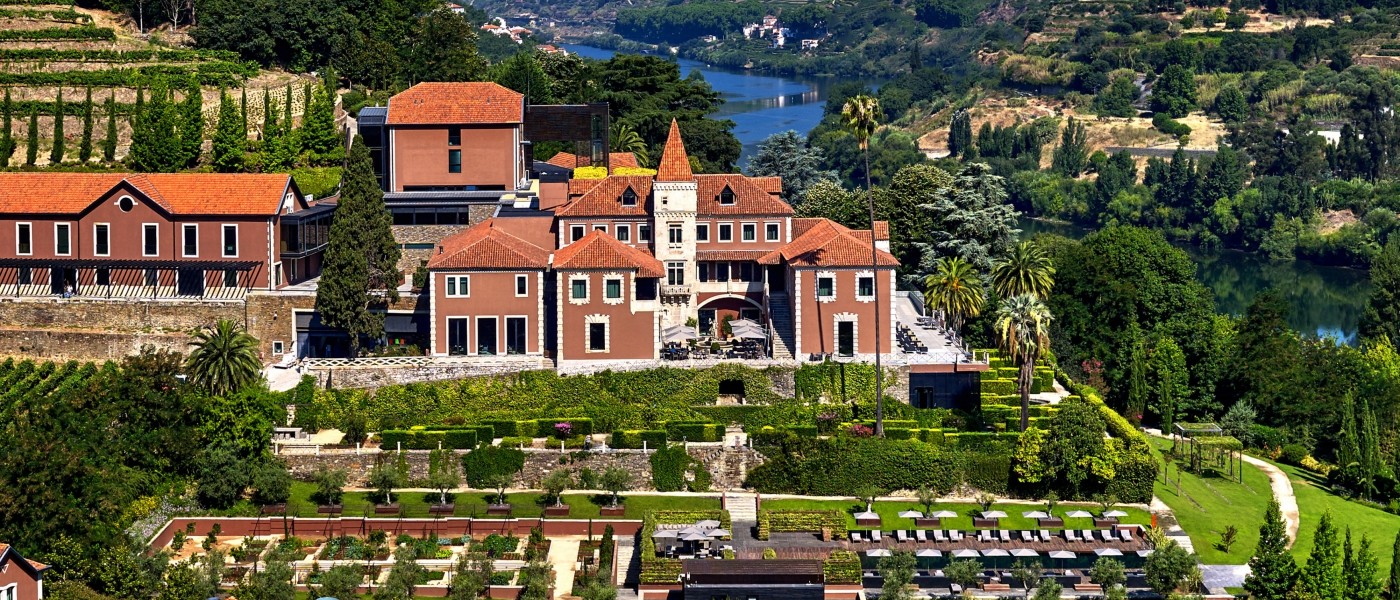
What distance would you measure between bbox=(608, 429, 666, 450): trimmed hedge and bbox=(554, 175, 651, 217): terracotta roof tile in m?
13.4

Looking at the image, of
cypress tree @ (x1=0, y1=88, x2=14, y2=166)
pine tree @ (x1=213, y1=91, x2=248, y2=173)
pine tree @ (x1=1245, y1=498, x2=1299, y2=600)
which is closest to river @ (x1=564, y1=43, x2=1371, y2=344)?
pine tree @ (x1=1245, y1=498, x2=1299, y2=600)

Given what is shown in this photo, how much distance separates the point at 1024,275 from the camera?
3506 inches

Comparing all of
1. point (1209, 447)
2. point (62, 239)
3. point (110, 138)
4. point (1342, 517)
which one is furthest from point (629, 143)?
point (1342, 517)

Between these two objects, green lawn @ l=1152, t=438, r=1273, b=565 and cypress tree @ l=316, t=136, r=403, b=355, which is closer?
green lawn @ l=1152, t=438, r=1273, b=565

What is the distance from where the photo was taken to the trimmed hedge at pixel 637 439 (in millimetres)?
77438

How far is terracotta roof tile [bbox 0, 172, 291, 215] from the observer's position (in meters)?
85.2

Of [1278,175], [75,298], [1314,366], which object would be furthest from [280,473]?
[1278,175]

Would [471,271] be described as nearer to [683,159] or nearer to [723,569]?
[683,159]

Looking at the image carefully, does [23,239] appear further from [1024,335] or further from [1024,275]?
[1024,275]

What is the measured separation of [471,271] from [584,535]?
1374 cm

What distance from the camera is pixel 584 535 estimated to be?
73062 mm

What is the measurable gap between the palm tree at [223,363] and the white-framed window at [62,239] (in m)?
11.5

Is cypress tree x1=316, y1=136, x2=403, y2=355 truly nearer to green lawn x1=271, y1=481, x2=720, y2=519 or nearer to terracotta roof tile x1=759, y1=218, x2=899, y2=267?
green lawn x1=271, y1=481, x2=720, y2=519

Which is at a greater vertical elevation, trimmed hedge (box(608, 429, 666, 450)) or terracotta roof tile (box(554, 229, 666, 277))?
terracotta roof tile (box(554, 229, 666, 277))
